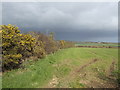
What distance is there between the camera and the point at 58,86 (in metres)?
8.30

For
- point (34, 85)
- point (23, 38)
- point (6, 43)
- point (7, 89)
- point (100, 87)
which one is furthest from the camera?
point (23, 38)

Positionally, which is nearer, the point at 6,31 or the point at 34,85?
the point at 34,85

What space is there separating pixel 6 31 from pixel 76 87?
8.72 metres

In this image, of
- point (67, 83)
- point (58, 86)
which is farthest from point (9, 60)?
point (67, 83)

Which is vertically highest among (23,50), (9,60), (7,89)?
(23,50)

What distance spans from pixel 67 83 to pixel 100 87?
9.50 ft

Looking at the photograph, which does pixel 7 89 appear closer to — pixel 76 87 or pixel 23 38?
pixel 76 87

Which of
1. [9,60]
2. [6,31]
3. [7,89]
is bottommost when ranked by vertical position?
[7,89]

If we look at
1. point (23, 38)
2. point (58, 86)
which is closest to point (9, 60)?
point (23, 38)

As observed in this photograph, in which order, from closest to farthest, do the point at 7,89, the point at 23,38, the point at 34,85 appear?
1. the point at 7,89
2. the point at 34,85
3. the point at 23,38

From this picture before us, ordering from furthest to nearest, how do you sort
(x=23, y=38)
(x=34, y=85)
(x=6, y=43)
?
(x=23, y=38) → (x=6, y=43) → (x=34, y=85)

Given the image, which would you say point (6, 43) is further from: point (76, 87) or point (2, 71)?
point (76, 87)

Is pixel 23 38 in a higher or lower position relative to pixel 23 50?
higher

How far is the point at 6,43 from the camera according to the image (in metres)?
9.59
